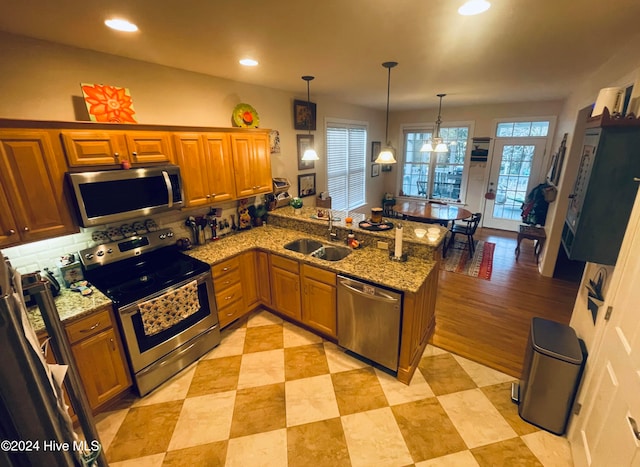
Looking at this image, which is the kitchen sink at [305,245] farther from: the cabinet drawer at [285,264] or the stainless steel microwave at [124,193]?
the stainless steel microwave at [124,193]

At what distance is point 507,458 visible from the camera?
1854 mm

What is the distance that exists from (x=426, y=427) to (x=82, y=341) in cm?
251

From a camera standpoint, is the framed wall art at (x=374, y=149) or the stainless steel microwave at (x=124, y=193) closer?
the stainless steel microwave at (x=124, y=193)

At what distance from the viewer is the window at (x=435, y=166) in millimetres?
6766

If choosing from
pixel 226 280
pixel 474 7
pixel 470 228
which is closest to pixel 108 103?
pixel 226 280

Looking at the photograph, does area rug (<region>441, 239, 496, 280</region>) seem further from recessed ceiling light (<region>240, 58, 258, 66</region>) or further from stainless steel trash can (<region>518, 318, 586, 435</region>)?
recessed ceiling light (<region>240, 58, 258, 66</region>)

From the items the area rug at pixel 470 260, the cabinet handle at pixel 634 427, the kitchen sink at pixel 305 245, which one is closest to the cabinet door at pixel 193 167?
the kitchen sink at pixel 305 245

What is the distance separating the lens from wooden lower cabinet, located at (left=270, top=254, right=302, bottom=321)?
2.95 meters

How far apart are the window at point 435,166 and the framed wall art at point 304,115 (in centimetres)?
370

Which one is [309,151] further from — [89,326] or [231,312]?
[89,326]

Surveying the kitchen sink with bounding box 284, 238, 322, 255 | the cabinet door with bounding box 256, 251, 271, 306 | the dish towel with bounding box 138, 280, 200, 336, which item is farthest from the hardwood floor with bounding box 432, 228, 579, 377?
the dish towel with bounding box 138, 280, 200, 336

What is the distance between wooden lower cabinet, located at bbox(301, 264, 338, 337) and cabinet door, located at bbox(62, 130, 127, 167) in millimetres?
1814

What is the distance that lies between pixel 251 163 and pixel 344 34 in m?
1.75

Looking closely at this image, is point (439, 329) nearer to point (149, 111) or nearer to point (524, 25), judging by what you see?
point (524, 25)
